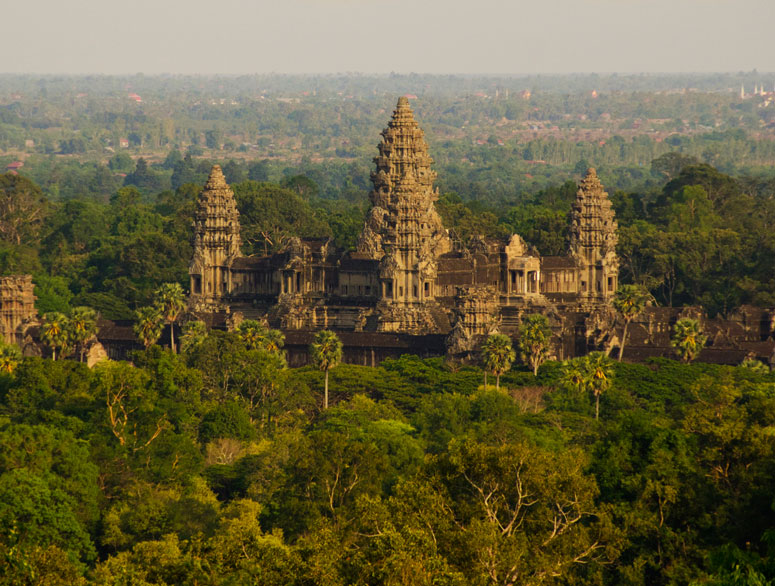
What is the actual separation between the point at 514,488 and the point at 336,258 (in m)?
58.4

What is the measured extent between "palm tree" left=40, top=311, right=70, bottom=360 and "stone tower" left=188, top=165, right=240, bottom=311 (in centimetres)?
1434

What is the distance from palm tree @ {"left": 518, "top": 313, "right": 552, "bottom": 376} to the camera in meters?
95.0

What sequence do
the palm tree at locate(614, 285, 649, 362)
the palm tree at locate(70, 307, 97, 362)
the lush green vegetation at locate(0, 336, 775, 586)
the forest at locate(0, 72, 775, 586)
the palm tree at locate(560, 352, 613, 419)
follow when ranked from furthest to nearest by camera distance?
the palm tree at locate(614, 285, 649, 362), the palm tree at locate(70, 307, 97, 362), the palm tree at locate(560, 352, 613, 419), the forest at locate(0, 72, 775, 586), the lush green vegetation at locate(0, 336, 775, 586)

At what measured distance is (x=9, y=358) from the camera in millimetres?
90750

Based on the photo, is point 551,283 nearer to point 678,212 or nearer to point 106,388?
point 678,212

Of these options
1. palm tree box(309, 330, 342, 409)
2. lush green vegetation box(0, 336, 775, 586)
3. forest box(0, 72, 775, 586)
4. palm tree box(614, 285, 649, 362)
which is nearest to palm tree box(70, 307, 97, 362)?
forest box(0, 72, 775, 586)

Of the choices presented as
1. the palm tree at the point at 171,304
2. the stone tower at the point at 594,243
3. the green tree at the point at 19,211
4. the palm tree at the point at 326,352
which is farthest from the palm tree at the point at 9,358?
the green tree at the point at 19,211

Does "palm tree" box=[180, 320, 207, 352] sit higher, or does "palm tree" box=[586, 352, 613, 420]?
"palm tree" box=[586, 352, 613, 420]

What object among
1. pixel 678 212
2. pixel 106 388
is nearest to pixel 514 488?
pixel 106 388

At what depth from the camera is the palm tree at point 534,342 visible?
95000 millimetres

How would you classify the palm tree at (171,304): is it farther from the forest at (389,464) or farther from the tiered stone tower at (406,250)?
the tiered stone tower at (406,250)

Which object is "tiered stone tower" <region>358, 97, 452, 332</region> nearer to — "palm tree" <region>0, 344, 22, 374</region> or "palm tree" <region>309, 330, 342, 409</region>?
"palm tree" <region>309, 330, 342, 409</region>

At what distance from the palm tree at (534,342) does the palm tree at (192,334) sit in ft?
52.9

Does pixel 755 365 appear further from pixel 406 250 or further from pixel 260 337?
pixel 260 337
